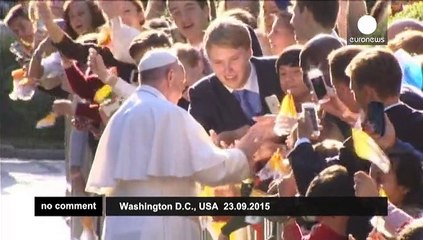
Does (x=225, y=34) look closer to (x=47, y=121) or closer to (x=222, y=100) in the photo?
(x=222, y=100)

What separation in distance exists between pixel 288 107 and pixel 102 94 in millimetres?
702

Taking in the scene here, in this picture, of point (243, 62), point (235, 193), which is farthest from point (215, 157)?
point (243, 62)

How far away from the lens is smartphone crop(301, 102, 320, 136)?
130 inches

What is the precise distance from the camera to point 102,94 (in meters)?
3.32

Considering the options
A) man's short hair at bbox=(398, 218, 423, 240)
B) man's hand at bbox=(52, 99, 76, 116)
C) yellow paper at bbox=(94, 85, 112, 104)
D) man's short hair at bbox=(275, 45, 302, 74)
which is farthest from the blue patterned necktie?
man's short hair at bbox=(398, 218, 423, 240)


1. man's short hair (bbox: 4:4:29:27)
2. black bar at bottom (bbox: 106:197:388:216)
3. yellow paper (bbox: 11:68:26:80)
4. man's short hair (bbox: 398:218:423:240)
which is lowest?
man's short hair (bbox: 398:218:423:240)

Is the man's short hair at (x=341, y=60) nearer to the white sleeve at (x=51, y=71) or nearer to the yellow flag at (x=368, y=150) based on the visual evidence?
the yellow flag at (x=368, y=150)

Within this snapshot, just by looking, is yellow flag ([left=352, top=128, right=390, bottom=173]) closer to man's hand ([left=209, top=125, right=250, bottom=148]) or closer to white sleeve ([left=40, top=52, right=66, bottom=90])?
man's hand ([left=209, top=125, right=250, bottom=148])

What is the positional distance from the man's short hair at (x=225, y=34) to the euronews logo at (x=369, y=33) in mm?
404

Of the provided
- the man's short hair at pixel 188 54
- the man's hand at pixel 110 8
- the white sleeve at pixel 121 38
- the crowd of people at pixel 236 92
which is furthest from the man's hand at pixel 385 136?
the man's hand at pixel 110 8

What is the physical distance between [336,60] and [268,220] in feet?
2.14

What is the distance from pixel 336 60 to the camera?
130 inches

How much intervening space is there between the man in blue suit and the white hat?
0.44 ft

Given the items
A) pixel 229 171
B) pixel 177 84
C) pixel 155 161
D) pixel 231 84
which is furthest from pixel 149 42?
pixel 229 171
